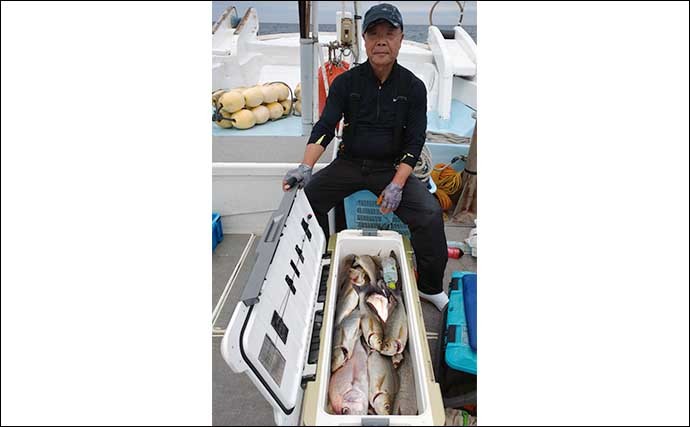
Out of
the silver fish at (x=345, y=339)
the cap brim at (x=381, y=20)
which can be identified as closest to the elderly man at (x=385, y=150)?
the cap brim at (x=381, y=20)

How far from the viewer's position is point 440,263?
8.97ft

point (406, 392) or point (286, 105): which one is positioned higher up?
point (286, 105)

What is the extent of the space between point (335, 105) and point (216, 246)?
59.9 inches

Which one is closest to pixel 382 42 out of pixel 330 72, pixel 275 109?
pixel 330 72

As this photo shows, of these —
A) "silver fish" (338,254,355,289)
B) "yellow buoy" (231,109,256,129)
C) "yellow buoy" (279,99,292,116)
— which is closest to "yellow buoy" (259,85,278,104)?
"yellow buoy" (279,99,292,116)

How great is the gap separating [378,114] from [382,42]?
0.42 m

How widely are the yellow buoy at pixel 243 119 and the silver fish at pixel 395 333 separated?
3163 millimetres

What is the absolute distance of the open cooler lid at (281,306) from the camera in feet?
4.96

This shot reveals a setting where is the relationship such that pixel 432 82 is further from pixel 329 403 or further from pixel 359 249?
pixel 329 403

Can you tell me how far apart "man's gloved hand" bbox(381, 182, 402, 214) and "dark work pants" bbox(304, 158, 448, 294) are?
8cm

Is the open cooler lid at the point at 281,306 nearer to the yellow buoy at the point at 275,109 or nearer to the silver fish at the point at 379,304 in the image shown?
the silver fish at the point at 379,304

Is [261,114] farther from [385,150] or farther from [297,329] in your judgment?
[297,329]

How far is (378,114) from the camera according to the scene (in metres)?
2.79

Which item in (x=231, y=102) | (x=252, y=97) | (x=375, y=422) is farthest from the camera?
(x=252, y=97)
